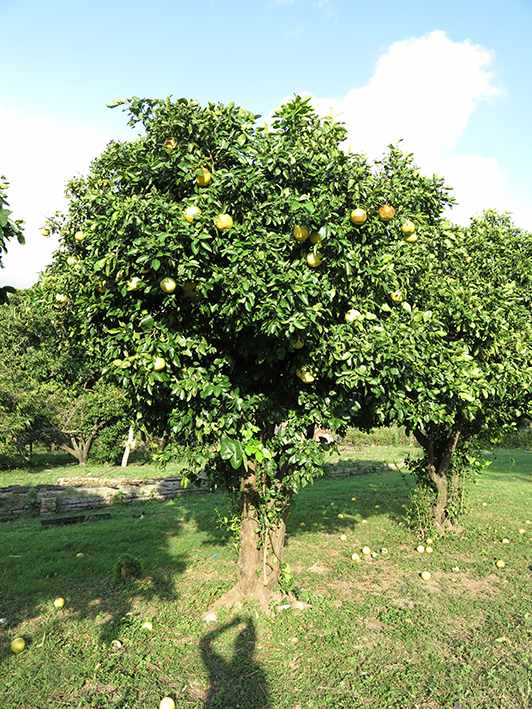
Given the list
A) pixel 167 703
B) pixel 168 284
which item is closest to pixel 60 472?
pixel 167 703

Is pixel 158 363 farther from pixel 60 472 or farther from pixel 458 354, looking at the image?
pixel 60 472

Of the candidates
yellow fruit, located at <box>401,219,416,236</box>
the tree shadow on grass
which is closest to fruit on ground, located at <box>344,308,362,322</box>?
yellow fruit, located at <box>401,219,416,236</box>

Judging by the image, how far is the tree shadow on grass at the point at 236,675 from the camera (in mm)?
4691

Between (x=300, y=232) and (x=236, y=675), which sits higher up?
(x=300, y=232)

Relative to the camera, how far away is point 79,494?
1439 centimetres

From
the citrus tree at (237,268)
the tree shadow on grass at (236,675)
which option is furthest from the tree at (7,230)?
the tree shadow on grass at (236,675)

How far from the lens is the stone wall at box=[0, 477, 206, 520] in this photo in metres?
13.2

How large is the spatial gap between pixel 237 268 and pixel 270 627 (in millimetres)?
4542

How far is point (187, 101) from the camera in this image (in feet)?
16.5

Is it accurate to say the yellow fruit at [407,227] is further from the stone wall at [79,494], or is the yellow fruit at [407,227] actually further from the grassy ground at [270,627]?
the stone wall at [79,494]

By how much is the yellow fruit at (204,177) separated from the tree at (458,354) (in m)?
2.37

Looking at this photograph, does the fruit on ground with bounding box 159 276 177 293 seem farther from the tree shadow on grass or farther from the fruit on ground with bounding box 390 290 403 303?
the tree shadow on grass

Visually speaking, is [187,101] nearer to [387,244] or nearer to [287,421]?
[387,244]

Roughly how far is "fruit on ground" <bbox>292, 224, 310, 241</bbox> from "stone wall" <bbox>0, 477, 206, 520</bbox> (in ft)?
36.6
